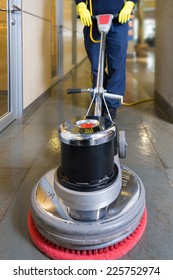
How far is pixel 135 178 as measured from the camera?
1.24 metres

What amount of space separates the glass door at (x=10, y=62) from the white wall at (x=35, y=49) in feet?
0.53

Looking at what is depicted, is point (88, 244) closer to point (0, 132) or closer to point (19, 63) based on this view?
point (0, 132)

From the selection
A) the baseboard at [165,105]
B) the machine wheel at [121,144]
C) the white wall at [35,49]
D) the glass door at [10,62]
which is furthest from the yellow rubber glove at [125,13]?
the white wall at [35,49]

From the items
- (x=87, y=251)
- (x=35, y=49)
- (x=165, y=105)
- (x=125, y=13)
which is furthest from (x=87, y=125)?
(x=35, y=49)

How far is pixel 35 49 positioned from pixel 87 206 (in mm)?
2456

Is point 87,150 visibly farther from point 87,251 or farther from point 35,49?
point 35,49

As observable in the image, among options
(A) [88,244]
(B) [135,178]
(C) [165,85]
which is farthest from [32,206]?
(C) [165,85]

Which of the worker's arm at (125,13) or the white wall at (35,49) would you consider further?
the white wall at (35,49)

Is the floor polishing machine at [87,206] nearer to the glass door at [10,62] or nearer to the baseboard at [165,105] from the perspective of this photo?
the glass door at [10,62]

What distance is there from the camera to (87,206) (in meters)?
1.01

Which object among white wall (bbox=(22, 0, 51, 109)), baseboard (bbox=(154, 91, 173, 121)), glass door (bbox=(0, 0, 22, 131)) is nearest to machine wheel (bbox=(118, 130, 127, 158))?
glass door (bbox=(0, 0, 22, 131))

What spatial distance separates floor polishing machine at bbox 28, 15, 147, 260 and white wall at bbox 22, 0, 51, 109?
6.04ft

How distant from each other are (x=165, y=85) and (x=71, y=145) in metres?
2.16

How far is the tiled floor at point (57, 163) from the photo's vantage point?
3.51 feet
